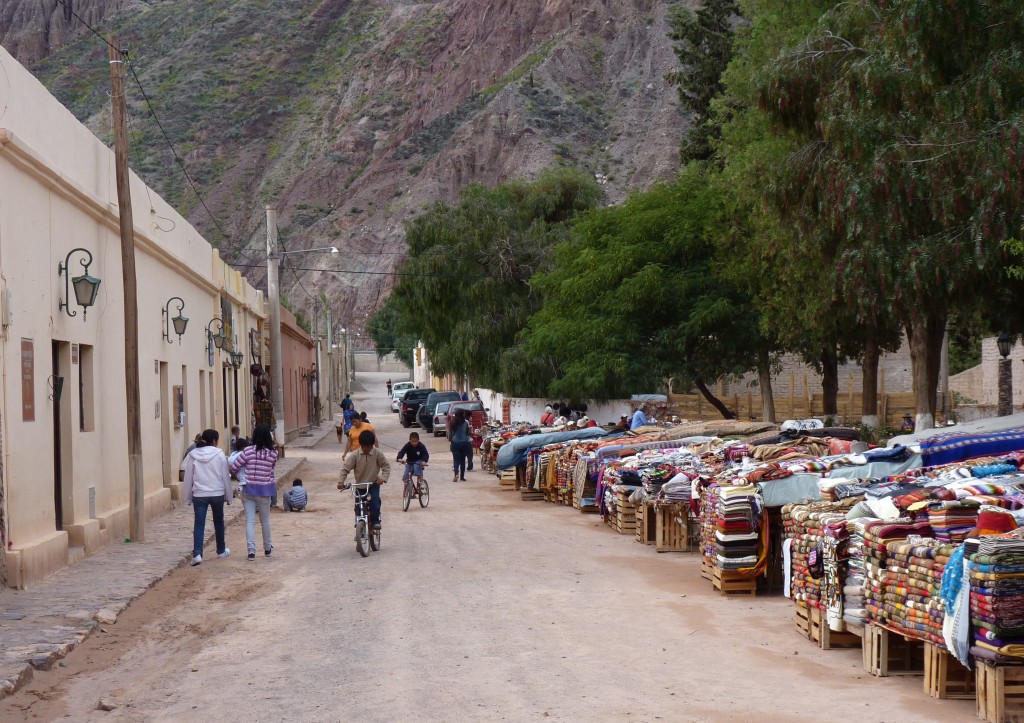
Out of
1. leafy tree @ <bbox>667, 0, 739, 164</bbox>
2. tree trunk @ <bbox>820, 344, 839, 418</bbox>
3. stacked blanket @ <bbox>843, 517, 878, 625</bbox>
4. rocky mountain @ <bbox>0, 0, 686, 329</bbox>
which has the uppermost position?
rocky mountain @ <bbox>0, 0, 686, 329</bbox>

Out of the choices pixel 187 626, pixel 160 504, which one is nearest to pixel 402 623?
pixel 187 626

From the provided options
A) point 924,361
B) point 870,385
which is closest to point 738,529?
point 924,361

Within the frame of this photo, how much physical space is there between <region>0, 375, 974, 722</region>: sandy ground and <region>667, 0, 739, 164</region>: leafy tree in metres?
29.9

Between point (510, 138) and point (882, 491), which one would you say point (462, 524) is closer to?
point (882, 491)

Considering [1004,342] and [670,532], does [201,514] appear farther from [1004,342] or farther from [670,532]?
[1004,342]

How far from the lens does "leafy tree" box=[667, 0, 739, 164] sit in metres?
42.3

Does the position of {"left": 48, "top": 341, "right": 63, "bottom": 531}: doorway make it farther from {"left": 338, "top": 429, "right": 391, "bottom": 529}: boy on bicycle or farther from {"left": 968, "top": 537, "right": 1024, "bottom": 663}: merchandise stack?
{"left": 968, "top": 537, "right": 1024, "bottom": 663}: merchandise stack

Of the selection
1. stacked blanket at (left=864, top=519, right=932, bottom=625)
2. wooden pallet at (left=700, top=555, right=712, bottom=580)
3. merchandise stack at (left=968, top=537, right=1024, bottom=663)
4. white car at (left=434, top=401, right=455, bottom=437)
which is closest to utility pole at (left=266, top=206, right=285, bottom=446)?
white car at (left=434, top=401, right=455, bottom=437)

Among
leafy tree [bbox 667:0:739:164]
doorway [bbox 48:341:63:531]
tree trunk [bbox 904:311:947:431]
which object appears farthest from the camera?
leafy tree [bbox 667:0:739:164]

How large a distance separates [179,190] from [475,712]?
134 metres

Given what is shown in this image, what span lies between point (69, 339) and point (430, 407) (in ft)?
128

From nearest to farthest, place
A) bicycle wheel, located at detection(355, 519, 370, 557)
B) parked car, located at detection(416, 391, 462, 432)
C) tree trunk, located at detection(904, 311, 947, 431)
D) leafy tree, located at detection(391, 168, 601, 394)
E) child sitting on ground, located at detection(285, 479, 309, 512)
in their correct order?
bicycle wheel, located at detection(355, 519, 370, 557) → child sitting on ground, located at detection(285, 479, 309, 512) → tree trunk, located at detection(904, 311, 947, 431) → leafy tree, located at detection(391, 168, 601, 394) → parked car, located at detection(416, 391, 462, 432)

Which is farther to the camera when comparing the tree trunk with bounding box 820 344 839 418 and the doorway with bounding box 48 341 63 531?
the tree trunk with bounding box 820 344 839 418

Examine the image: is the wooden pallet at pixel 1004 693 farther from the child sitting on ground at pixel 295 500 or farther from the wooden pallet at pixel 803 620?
the child sitting on ground at pixel 295 500
